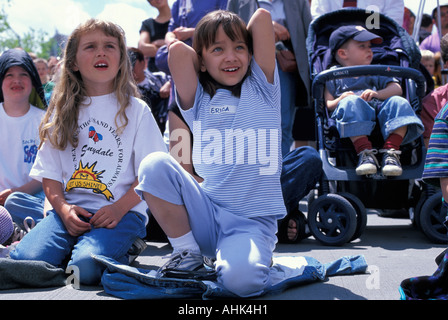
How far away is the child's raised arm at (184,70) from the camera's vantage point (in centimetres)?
252

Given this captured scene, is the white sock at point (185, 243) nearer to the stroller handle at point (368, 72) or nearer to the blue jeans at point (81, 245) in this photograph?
the blue jeans at point (81, 245)

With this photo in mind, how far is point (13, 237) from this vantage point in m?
3.15

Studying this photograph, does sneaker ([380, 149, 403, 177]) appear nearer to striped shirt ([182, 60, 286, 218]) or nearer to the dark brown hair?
striped shirt ([182, 60, 286, 218])

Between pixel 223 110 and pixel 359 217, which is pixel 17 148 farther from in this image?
pixel 359 217

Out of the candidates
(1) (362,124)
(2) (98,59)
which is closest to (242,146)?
(2) (98,59)

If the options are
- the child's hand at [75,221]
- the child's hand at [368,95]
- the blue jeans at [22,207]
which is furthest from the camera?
the child's hand at [368,95]

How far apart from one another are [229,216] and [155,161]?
378 mm

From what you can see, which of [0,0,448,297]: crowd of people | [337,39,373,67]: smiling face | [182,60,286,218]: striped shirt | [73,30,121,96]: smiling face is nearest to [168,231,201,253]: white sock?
[0,0,448,297]: crowd of people

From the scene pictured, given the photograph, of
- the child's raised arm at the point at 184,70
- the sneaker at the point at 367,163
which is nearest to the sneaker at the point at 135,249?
the child's raised arm at the point at 184,70

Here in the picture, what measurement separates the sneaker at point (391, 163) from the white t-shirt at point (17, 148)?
210 cm

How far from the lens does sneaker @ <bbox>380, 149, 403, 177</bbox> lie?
3.29 meters
